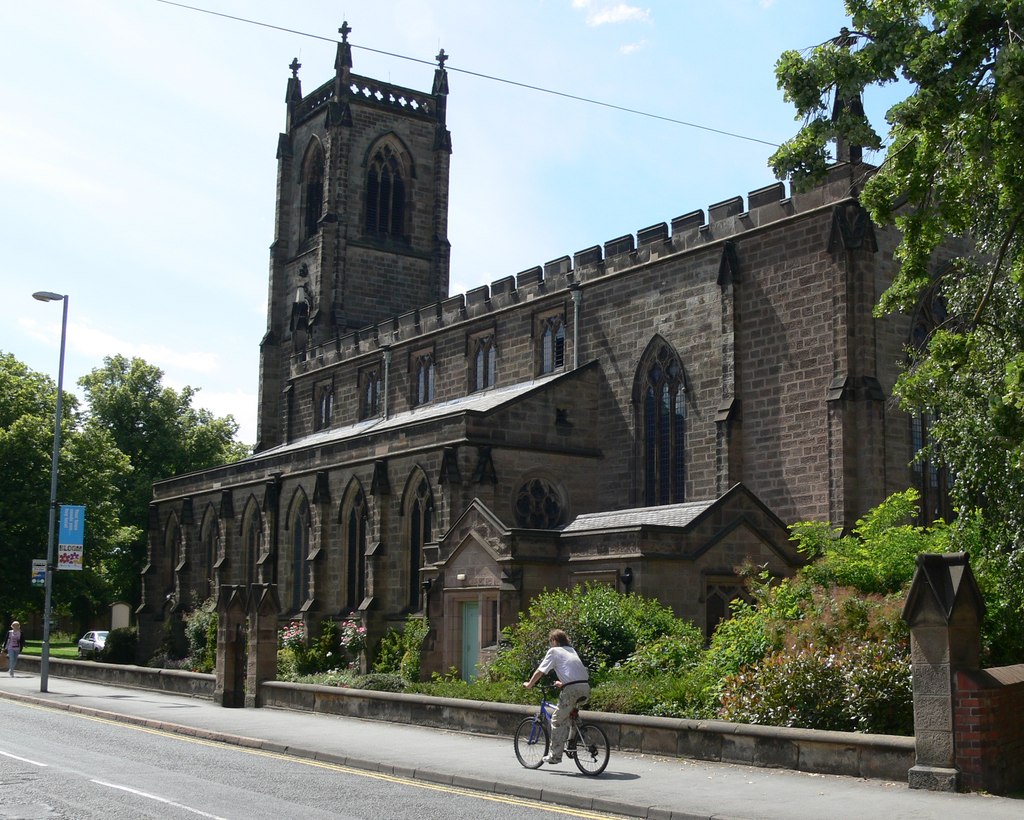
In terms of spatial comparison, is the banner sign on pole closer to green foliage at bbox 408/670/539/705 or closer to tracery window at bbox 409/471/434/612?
tracery window at bbox 409/471/434/612

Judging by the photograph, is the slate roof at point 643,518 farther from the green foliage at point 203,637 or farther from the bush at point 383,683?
the green foliage at point 203,637

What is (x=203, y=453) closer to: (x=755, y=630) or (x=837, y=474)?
(x=837, y=474)

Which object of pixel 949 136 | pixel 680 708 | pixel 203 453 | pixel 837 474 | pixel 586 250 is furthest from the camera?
pixel 203 453

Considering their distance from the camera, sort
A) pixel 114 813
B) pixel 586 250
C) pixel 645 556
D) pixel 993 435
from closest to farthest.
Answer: pixel 114 813, pixel 993 435, pixel 645 556, pixel 586 250

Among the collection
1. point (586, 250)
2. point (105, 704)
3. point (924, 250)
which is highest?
point (586, 250)

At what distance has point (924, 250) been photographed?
14.9 meters

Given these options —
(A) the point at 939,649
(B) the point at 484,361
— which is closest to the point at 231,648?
(A) the point at 939,649

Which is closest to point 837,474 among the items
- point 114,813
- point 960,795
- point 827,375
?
point 827,375

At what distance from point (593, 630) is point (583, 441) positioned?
14.6 metres

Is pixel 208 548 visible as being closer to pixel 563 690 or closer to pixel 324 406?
pixel 324 406

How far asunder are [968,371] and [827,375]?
1245 cm

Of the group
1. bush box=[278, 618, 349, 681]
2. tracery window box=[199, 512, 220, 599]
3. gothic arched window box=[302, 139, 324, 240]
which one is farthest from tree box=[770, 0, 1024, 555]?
gothic arched window box=[302, 139, 324, 240]

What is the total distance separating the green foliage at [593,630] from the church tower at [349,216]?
3387 cm

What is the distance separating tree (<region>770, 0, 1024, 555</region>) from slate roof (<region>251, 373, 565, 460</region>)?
18148 millimetres
